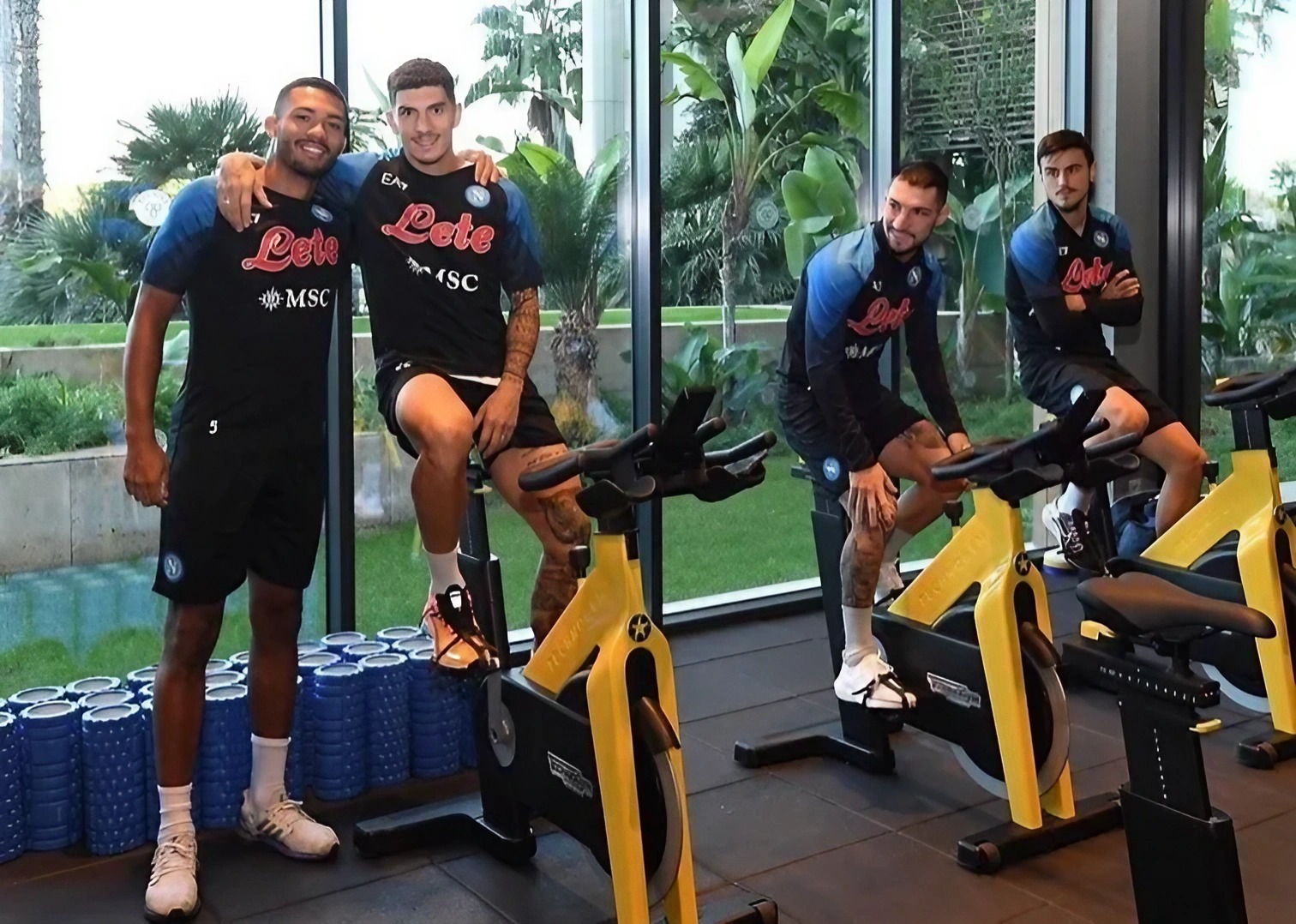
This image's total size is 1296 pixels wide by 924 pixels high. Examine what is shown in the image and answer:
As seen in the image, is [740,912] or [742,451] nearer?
[742,451]

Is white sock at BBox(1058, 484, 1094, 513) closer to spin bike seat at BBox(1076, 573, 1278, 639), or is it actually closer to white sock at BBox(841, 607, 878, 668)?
white sock at BBox(841, 607, 878, 668)

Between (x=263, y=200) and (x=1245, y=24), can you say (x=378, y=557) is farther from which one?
(x=1245, y=24)

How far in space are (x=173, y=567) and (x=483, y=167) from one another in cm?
118

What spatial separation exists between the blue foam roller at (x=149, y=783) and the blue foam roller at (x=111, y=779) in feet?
0.06

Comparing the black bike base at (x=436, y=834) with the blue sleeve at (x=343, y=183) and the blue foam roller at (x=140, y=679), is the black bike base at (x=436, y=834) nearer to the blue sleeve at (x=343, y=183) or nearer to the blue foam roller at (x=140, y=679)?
the blue foam roller at (x=140, y=679)

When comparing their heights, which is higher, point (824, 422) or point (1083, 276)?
point (1083, 276)

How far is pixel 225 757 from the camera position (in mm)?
3188

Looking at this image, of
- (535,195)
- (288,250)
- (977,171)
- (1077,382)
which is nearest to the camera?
(288,250)

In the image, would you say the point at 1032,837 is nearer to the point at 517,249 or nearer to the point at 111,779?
the point at 517,249

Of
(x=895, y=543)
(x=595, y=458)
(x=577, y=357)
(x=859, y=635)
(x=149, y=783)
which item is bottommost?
(x=149, y=783)

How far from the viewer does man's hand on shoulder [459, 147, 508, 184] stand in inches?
118

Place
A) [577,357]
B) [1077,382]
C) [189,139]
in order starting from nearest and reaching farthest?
[189,139], [1077,382], [577,357]

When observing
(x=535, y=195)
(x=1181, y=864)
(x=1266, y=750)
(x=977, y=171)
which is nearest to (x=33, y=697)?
(x=535, y=195)

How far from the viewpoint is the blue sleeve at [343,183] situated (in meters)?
2.94
